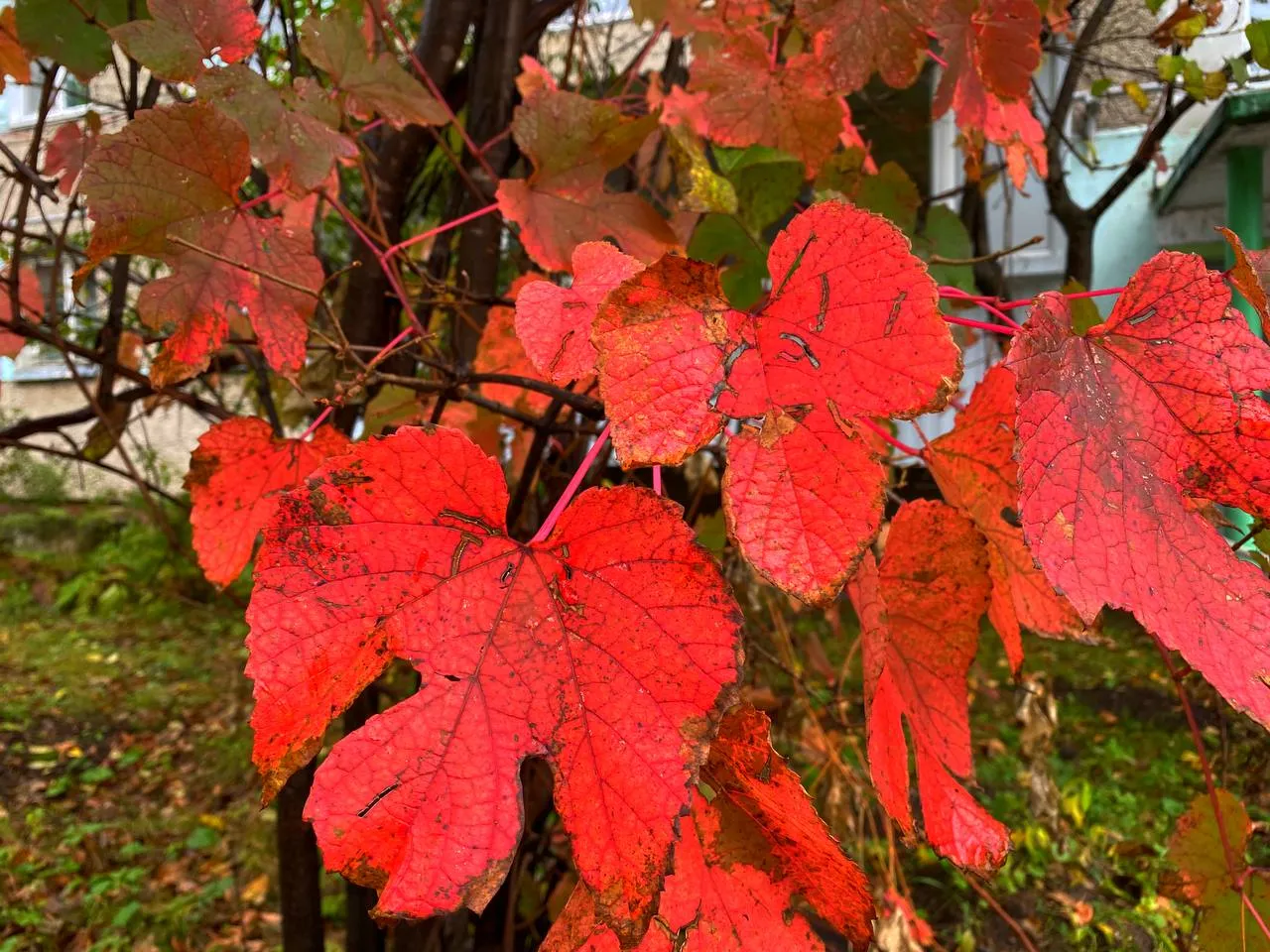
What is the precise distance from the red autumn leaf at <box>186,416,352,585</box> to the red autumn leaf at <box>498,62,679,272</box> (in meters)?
0.28

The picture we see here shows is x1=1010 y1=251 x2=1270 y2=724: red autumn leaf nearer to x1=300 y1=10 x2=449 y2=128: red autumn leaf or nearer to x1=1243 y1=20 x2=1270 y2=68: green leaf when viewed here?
x1=300 y1=10 x2=449 y2=128: red autumn leaf

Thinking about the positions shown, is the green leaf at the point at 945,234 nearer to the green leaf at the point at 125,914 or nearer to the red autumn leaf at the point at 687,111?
the red autumn leaf at the point at 687,111

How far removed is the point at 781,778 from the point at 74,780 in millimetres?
3458

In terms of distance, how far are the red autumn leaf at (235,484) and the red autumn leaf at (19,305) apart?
0.30 meters

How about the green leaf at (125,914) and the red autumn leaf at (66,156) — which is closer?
the red autumn leaf at (66,156)

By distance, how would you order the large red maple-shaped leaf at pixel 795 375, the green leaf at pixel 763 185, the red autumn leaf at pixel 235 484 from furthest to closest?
the green leaf at pixel 763 185 → the red autumn leaf at pixel 235 484 → the large red maple-shaped leaf at pixel 795 375

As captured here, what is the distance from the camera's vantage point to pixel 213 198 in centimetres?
67

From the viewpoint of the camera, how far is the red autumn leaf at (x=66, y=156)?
4.08 ft

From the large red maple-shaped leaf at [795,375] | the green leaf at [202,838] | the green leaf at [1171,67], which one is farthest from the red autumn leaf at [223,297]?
the green leaf at [202,838]

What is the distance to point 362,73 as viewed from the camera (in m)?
0.86

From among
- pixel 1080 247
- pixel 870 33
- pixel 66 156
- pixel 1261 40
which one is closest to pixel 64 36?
pixel 66 156

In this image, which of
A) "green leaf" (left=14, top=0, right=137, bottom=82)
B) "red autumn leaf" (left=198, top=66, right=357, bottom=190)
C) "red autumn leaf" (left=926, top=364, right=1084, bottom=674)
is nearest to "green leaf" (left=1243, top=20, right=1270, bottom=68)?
"red autumn leaf" (left=926, top=364, right=1084, bottom=674)

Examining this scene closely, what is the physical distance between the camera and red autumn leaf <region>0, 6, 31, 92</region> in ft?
3.34

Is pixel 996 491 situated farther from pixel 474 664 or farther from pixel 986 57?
pixel 986 57
